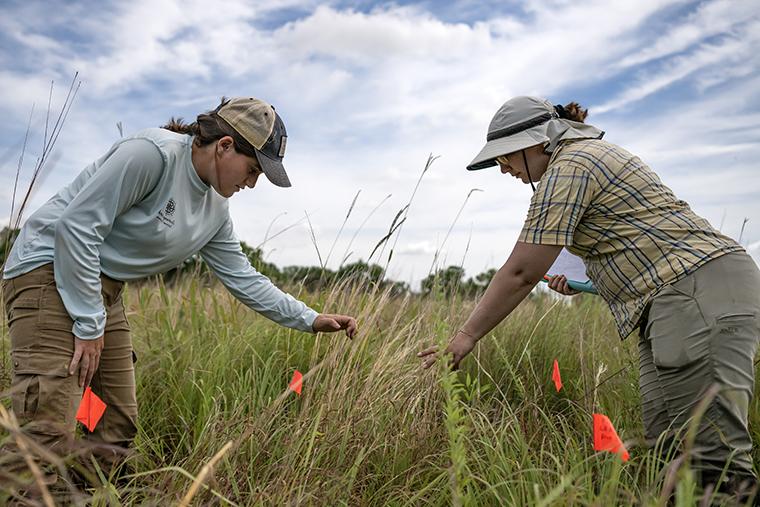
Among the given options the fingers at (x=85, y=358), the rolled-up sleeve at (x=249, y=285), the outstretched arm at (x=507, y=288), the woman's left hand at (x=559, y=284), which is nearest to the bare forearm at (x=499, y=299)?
the outstretched arm at (x=507, y=288)

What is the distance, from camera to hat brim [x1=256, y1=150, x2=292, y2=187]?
2482 millimetres

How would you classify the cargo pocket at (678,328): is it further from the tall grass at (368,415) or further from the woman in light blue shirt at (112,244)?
the woman in light blue shirt at (112,244)

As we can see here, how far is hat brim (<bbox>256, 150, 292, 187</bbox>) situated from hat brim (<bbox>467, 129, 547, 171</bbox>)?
2.40 ft

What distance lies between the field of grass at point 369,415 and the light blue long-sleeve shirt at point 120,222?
394 mm

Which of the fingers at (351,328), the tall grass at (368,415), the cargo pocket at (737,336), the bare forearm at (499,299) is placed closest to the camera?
the tall grass at (368,415)

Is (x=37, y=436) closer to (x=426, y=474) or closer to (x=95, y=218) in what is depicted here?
(x=95, y=218)

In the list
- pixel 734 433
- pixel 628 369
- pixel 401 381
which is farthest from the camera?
pixel 628 369

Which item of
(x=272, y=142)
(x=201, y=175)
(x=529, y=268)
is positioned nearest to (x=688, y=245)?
(x=529, y=268)

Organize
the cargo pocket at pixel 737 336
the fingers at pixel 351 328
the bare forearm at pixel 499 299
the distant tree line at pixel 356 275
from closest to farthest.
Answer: the cargo pocket at pixel 737 336
the bare forearm at pixel 499 299
the fingers at pixel 351 328
the distant tree line at pixel 356 275

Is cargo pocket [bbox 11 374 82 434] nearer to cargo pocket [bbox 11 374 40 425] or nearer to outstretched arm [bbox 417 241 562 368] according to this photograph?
cargo pocket [bbox 11 374 40 425]

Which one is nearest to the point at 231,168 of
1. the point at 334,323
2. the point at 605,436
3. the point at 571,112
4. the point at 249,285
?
the point at 249,285

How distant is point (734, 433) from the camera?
7.13ft

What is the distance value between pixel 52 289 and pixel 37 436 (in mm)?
485

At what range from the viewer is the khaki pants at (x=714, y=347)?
2152 millimetres
